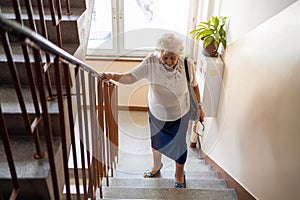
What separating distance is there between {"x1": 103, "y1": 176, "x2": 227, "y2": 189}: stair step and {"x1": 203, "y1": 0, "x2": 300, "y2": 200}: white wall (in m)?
0.19

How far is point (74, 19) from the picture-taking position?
1735 mm

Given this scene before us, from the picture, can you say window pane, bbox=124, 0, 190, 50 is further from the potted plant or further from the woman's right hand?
the woman's right hand

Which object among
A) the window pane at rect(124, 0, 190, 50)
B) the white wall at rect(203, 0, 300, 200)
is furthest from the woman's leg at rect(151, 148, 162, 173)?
the window pane at rect(124, 0, 190, 50)

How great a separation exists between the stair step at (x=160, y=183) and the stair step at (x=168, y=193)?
150mm

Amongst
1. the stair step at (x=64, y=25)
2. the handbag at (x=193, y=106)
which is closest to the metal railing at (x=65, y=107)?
the stair step at (x=64, y=25)

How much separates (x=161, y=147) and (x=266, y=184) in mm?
964

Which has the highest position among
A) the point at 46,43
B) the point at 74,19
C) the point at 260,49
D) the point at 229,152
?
the point at 46,43

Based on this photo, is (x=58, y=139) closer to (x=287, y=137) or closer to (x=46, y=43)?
→ (x=46, y=43)

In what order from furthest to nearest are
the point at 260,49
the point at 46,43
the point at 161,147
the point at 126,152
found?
the point at 126,152
the point at 161,147
the point at 260,49
the point at 46,43

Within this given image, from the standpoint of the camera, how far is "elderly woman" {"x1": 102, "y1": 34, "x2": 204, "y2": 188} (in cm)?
217

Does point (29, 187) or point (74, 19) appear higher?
point (74, 19)

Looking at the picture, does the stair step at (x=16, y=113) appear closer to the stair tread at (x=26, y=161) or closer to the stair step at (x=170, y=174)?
the stair tread at (x=26, y=161)

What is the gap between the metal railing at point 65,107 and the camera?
0.94 metres

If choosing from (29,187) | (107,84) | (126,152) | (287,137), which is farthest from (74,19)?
(126,152)
